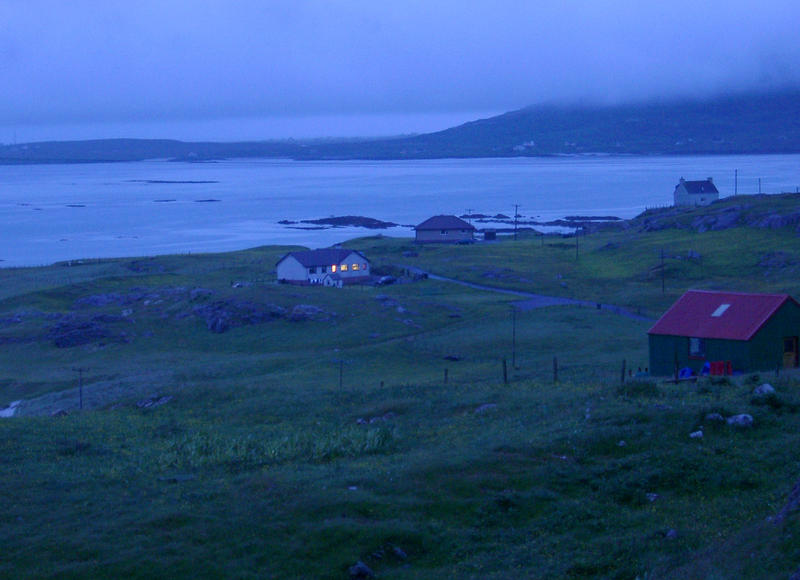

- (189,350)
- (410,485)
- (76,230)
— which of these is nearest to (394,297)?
(189,350)

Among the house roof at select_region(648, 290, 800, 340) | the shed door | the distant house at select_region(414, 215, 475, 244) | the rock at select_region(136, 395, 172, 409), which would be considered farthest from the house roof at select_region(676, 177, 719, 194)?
the rock at select_region(136, 395, 172, 409)

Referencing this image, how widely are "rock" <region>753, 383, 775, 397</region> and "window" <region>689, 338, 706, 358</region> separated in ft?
33.7

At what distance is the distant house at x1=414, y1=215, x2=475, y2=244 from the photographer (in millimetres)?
109812

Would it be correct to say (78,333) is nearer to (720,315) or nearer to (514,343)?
(514,343)

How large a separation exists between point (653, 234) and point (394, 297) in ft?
137

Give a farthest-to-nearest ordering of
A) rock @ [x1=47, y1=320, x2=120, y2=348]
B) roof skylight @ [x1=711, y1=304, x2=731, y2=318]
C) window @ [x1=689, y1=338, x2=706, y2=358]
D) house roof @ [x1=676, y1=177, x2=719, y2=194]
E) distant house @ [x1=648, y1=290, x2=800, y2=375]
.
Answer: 1. house roof @ [x1=676, y1=177, x2=719, y2=194]
2. rock @ [x1=47, y1=320, x2=120, y2=348]
3. roof skylight @ [x1=711, y1=304, x2=731, y2=318]
4. window @ [x1=689, y1=338, x2=706, y2=358]
5. distant house @ [x1=648, y1=290, x2=800, y2=375]

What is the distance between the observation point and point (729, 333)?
32031 mm

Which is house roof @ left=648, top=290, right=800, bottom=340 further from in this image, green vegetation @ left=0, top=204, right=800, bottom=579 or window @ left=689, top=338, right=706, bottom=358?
green vegetation @ left=0, top=204, right=800, bottom=579

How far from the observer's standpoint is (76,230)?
16075 cm

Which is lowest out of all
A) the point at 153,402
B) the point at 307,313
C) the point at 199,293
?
the point at 153,402

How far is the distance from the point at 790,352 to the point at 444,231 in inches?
3090

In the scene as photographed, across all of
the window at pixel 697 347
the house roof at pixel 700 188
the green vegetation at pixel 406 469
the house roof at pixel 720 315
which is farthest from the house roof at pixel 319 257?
the house roof at pixel 700 188

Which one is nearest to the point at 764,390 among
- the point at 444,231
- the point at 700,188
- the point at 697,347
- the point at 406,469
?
the point at 406,469

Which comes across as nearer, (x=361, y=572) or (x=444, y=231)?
(x=361, y=572)
